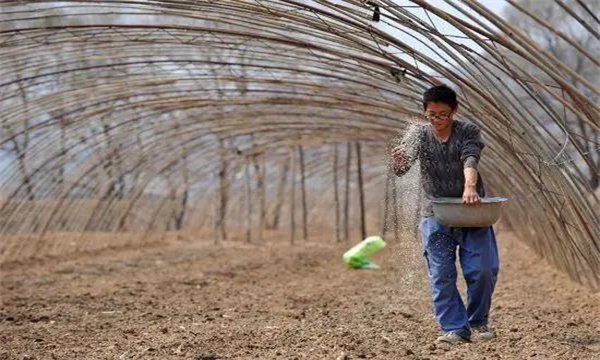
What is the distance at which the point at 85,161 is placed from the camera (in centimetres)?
1490

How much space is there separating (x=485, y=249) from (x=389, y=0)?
1.85 meters

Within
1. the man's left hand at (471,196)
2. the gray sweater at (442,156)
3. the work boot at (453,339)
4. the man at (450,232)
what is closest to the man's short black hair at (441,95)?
the man at (450,232)

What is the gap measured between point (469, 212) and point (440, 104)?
0.73 metres

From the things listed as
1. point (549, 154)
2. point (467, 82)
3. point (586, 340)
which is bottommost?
point (586, 340)

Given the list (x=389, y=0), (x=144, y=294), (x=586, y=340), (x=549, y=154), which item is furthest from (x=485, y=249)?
(x=144, y=294)

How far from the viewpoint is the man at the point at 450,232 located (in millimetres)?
5613

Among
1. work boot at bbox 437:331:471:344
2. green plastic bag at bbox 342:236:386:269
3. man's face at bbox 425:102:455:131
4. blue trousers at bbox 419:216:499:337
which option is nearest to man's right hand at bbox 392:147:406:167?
man's face at bbox 425:102:455:131

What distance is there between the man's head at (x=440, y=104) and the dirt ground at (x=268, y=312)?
1.49m

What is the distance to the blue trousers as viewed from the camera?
564 centimetres

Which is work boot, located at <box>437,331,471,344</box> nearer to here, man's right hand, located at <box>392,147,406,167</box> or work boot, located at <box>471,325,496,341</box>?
work boot, located at <box>471,325,496,341</box>

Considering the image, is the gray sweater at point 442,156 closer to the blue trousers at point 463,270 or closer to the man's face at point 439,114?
the man's face at point 439,114

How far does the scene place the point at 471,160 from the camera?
5.47m

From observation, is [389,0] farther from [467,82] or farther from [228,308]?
[228,308]

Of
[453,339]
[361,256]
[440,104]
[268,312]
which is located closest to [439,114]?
[440,104]
